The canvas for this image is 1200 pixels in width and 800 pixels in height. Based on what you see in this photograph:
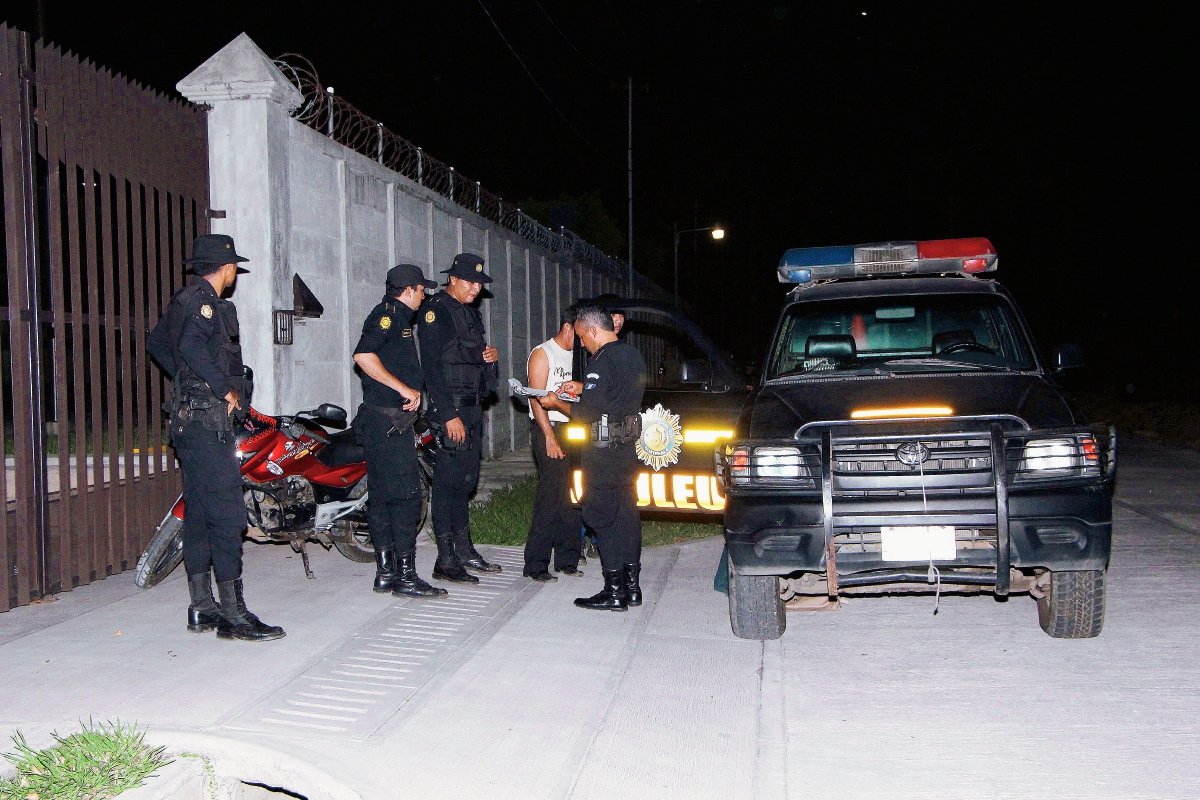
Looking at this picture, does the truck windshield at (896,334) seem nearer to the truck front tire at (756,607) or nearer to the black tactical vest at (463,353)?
the truck front tire at (756,607)

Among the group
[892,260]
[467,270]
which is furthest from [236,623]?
[892,260]

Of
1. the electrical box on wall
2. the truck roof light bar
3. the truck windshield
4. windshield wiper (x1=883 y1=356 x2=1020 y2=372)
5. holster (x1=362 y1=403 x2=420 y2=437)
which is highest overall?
the truck roof light bar

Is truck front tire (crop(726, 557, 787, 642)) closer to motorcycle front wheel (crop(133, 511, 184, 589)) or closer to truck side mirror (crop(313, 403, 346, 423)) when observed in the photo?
truck side mirror (crop(313, 403, 346, 423))

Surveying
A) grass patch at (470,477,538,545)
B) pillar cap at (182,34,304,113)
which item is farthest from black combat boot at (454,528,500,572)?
pillar cap at (182,34,304,113)

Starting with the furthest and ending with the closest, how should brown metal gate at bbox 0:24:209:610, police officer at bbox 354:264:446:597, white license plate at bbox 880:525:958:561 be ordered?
police officer at bbox 354:264:446:597
brown metal gate at bbox 0:24:209:610
white license plate at bbox 880:525:958:561

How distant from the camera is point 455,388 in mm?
6199

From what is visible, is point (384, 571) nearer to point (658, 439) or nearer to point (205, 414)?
point (205, 414)

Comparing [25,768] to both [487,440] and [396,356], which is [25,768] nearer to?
[396,356]

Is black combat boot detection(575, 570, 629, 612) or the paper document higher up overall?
the paper document

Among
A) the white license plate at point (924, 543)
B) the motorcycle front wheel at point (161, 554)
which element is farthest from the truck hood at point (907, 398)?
the motorcycle front wheel at point (161, 554)

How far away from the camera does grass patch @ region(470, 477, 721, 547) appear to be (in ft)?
26.8

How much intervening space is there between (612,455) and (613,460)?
0.03m

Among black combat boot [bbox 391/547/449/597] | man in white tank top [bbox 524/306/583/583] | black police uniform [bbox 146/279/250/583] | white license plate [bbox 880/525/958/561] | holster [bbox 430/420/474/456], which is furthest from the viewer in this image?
man in white tank top [bbox 524/306/583/583]

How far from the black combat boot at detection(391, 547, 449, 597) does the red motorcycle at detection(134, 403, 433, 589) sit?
597 mm
